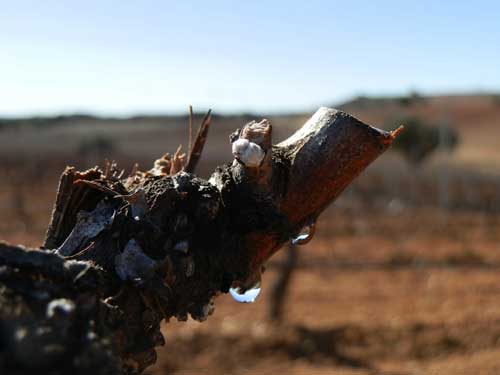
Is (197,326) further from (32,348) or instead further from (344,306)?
(32,348)

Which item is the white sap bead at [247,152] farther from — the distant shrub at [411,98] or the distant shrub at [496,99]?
the distant shrub at [496,99]

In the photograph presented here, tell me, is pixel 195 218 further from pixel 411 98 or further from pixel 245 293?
pixel 411 98

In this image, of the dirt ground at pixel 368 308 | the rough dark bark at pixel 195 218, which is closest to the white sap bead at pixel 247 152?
the rough dark bark at pixel 195 218

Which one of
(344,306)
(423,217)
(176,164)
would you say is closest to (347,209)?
(423,217)

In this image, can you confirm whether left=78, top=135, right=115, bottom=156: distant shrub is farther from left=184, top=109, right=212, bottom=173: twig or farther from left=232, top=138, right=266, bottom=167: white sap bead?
left=232, top=138, right=266, bottom=167: white sap bead

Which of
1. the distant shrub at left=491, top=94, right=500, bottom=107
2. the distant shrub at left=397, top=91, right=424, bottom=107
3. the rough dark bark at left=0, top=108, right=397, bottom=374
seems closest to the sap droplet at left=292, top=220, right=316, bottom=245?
the rough dark bark at left=0, top=108, right=397, bottom=374

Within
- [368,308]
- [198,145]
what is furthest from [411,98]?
[198,145]

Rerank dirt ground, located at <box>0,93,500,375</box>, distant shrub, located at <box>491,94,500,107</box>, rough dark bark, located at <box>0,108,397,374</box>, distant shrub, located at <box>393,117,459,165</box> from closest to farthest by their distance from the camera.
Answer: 1. rough dark bark, located at <box>0,108,397,374</box>
2. dirt ground, located at <box>0,93,500,375</box>
3. distant shrub, located at <box>393,117,459,165</box>
4. distant shrub, located at <box>491,94,500,107</box>

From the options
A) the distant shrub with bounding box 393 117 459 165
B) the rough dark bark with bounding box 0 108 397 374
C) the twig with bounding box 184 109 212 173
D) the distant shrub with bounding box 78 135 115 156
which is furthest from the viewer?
the distant shrub with bounding box 78 135 115 156
